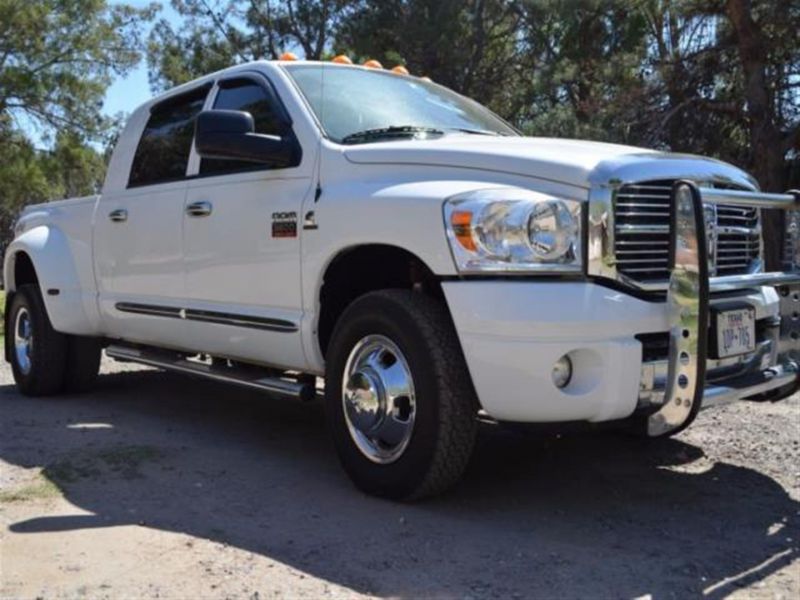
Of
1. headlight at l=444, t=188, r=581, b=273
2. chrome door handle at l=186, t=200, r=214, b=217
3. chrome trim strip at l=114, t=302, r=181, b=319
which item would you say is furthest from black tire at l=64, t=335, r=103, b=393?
headlight at l=444, t=188, r=581, b=273

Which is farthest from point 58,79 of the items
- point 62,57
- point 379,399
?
point 379,399

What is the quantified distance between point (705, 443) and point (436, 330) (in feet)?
7.85

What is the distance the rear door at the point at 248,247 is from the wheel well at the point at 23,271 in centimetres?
246

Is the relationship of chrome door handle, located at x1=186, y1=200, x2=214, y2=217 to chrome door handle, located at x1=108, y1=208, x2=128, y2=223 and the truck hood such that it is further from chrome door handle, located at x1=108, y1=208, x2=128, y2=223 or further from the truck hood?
the truck hood

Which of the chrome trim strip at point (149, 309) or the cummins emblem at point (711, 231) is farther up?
the cummins emblem at point (711, 231)

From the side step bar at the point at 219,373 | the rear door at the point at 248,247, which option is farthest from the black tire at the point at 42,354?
the rear door at the point at 248,247

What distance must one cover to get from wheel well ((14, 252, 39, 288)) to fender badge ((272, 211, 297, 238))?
10.9 ft

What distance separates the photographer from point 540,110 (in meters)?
18.8

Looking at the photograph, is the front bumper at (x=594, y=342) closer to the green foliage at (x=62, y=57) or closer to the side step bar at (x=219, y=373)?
the side step bar at (x=219, y=373)

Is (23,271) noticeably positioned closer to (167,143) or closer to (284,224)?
(167,143)

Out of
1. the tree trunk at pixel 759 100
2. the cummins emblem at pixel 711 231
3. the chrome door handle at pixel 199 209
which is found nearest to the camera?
the cummins emblem at pixel 711 231

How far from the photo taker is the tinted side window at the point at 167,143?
5863 mm

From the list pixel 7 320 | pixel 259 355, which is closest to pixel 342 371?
pixel 259 355

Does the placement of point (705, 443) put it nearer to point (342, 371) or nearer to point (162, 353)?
point (342, 371)
